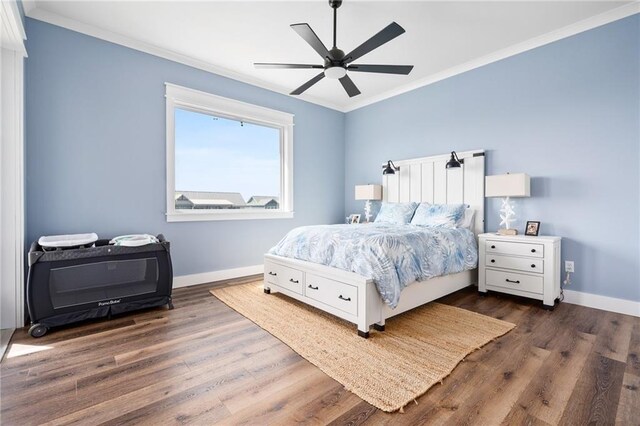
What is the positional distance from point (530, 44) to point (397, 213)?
7.73 feet

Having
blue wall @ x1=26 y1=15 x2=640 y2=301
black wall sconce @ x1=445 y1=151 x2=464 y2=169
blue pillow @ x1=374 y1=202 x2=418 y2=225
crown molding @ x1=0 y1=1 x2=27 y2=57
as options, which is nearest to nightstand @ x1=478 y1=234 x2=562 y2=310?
blue wall @ x1=26 y1=15 x2=640 y2=301

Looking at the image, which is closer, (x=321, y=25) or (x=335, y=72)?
(x=335, y=72)

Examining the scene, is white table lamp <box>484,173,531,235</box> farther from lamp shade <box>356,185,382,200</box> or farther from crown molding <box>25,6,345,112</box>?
crown molding <box>25,6,345,112</box>

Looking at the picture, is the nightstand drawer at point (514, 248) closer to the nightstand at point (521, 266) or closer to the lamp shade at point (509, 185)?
the nightstand at point (521, 266)

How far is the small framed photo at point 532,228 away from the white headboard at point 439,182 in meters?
0.53

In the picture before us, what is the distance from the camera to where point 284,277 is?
3.16m

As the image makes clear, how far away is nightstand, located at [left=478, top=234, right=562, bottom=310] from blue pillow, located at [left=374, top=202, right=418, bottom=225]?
0.89m

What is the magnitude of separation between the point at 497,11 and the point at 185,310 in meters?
4.02

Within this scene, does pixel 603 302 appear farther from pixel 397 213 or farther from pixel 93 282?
pixel 93 282

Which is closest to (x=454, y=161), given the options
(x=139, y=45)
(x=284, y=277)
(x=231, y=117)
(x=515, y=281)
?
(x=515, y=281)

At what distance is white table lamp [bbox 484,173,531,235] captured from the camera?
125 inches

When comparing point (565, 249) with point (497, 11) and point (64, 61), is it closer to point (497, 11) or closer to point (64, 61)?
point (497, 11)

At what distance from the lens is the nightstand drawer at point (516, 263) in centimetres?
298

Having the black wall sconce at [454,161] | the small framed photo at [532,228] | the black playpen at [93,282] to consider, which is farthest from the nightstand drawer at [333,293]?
the black wall sconce at [454,161]
